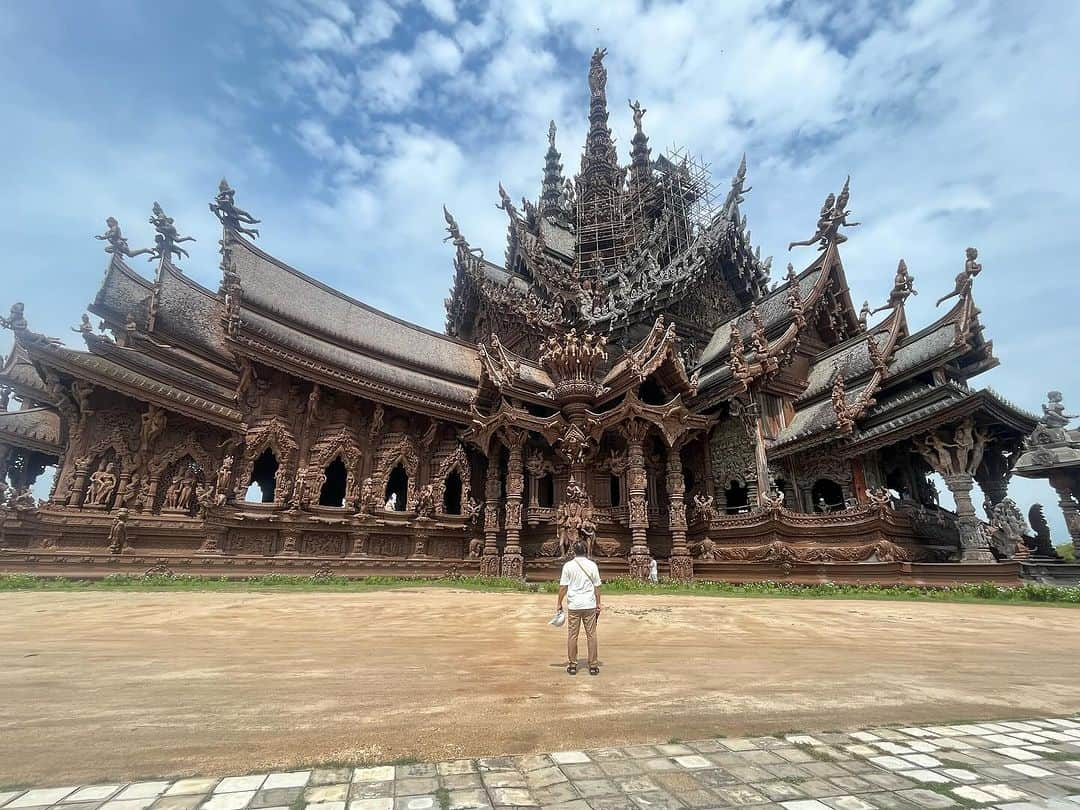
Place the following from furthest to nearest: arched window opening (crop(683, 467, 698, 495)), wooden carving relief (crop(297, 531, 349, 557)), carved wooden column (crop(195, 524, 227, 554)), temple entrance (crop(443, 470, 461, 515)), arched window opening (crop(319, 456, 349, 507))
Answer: arched window opening (crop(319, 456, 349, 507)) → temple entrance (crop(443, 470, 461, 515)) → arched window opening (crop(683, 467, 698, 495)) → wooden carving relief (crop(297, 531, 349, 557)) → carved wooden column (crop(195, 524, 227, 554))

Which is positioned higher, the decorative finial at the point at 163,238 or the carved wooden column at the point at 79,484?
the decorative finial at the point at 163,238

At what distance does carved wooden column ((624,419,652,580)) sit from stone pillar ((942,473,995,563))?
6.96 metres

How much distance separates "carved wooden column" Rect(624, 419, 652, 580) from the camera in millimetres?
14055

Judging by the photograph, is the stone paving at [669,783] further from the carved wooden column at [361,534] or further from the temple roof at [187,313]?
the temple roof at [187,313]

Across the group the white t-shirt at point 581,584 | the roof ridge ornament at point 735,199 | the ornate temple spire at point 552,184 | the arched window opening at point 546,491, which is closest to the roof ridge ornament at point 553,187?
the ornate temple spire at point 552,184

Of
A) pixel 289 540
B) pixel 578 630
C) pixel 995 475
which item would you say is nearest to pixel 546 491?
pixel 289 540

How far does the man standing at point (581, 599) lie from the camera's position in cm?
406

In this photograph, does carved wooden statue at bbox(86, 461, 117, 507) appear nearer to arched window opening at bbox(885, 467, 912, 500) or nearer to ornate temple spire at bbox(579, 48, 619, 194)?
arched window opening at bbox(885, 467, 912, 500)

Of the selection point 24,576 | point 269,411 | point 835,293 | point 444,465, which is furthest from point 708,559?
point 24,576

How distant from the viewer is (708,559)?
566 inches

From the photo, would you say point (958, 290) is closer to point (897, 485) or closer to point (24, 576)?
point (897, 485)

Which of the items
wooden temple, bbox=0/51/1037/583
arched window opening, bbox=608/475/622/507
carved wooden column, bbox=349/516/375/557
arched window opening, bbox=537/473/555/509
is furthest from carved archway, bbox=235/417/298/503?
arched window opening, bbox=608/475/622/507

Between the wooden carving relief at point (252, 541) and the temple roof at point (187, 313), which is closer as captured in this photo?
the wooden carving relief at point (252, 541)

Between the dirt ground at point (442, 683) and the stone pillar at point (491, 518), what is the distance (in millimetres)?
8032
